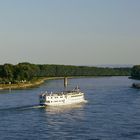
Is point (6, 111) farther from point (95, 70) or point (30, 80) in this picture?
point (95, 70)

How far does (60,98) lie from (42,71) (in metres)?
65.6

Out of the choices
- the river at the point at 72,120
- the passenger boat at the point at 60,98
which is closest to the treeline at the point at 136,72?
the passenger boat at the point at 60,98

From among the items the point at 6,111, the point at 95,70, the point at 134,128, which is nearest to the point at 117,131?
the point at 134,128

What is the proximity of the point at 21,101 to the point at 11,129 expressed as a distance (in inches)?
695

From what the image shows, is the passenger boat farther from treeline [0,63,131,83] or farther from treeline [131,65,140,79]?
treeline [131,65,140,79]

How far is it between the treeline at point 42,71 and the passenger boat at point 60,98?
2977cm

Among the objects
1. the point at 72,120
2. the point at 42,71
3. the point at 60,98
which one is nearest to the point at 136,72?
the point at 42,71

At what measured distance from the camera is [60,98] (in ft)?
171

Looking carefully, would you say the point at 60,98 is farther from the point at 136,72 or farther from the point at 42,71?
the point at 42,71

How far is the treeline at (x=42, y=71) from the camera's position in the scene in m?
87.6

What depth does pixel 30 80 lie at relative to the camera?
9225cm

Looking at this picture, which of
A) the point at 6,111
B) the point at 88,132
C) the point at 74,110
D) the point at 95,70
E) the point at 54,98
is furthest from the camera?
the point at 95,70

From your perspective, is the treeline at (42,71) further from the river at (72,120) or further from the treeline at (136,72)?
the river at (72,120)

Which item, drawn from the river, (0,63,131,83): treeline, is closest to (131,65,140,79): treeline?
(0,63,131,83): treeline
